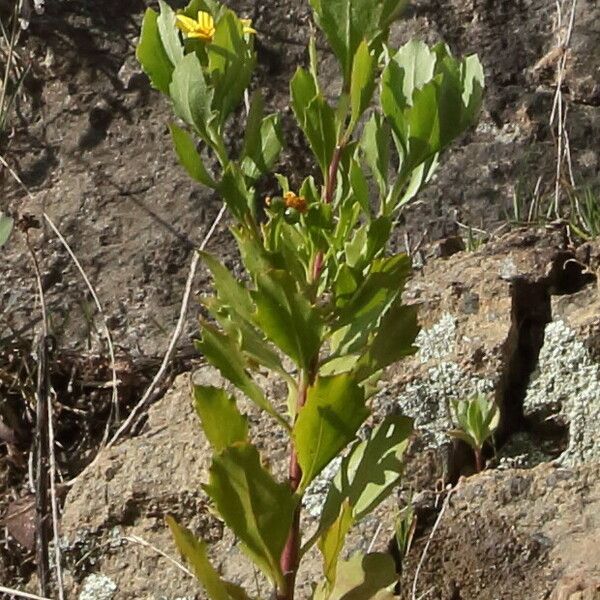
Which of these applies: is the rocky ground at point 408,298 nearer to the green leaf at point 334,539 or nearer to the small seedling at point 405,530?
the small seedling at point 405,530

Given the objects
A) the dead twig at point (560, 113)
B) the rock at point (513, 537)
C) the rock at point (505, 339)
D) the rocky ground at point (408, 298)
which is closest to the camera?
the rock at point (513, 537)

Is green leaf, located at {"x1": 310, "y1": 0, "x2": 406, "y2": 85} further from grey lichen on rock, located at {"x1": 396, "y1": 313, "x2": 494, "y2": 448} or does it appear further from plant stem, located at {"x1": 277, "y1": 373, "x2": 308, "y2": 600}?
grey lichen on rock, located at {"x1": 396, "y1": 313, "x2": 494, "y2": 448}

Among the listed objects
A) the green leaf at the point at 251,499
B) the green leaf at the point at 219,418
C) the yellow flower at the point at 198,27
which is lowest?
the green leaf at the point at 251,499

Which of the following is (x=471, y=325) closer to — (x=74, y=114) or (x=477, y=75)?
(x=477, y=75)

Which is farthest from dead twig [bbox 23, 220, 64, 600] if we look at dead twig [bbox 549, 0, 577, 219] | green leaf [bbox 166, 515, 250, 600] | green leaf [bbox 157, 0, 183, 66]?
dead twig [bbox 549, 0, 577, 219]

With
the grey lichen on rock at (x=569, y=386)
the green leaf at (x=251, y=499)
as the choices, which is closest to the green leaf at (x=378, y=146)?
the green leaf at (x=251, y=499)

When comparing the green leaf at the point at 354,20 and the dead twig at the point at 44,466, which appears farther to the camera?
the dead twig at the point at 44,466

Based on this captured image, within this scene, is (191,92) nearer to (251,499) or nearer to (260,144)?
(260,144)
